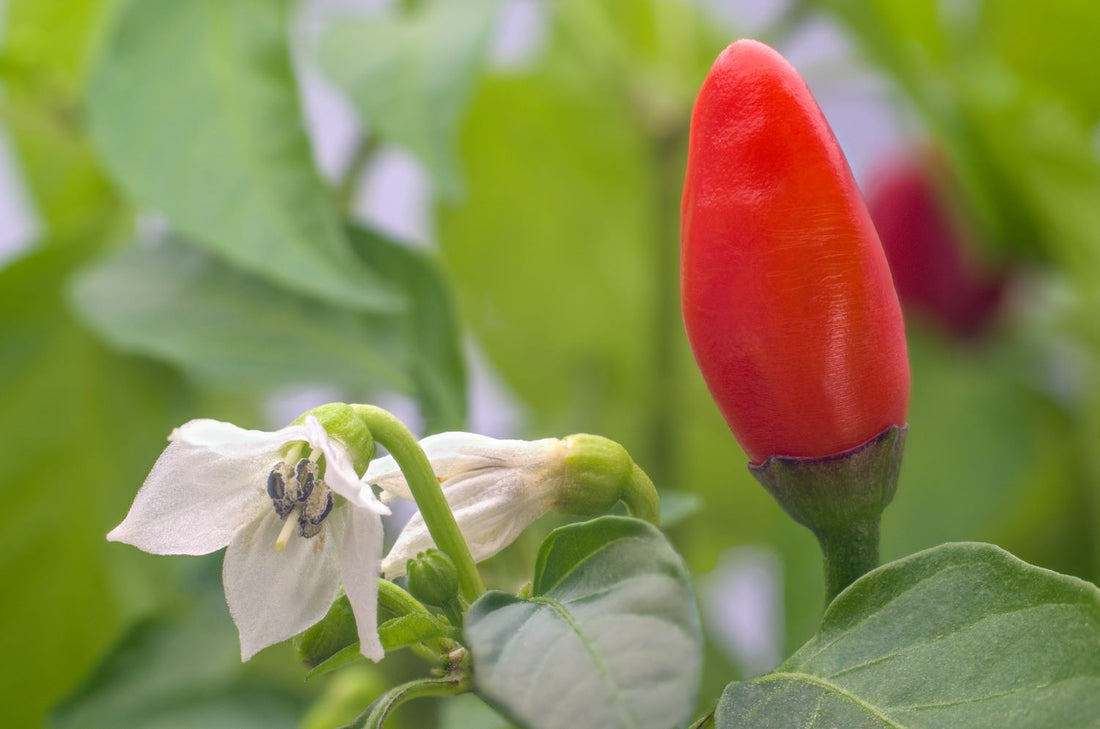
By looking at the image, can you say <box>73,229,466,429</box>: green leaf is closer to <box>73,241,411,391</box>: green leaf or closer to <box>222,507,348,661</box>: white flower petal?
<box>73,241,411,391</box>: green leaf

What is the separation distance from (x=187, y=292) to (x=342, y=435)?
1.06ft

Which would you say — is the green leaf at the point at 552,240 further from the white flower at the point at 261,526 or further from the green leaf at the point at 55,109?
the white flower at the point at 261,526

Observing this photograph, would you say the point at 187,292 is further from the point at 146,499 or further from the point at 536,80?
the point at 536,80

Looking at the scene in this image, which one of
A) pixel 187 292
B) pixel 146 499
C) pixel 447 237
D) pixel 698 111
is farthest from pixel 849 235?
pixel 447 237

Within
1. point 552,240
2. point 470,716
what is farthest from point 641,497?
point 552,240

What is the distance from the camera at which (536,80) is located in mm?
901

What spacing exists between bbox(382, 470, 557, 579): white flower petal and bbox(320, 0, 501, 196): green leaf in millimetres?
178

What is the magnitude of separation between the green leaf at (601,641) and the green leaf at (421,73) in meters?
0.22

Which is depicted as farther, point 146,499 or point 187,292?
point 187,292

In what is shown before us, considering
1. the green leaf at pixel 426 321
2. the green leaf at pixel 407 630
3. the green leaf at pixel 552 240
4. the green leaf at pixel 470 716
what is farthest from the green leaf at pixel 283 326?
the green leaf at pixel 552 240

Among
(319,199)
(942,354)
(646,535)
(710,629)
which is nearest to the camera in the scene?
(646,535)

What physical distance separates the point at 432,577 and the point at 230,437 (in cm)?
4

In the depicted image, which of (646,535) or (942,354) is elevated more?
(646,535)

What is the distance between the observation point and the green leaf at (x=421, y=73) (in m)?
0.43
